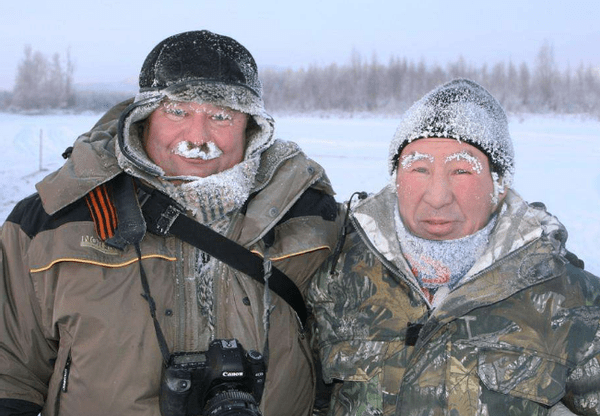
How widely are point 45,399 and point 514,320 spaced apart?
1.66 meters

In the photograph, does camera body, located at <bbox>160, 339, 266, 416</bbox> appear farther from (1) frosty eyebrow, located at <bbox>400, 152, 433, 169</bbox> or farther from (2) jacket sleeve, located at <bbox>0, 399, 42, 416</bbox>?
(1) frosty eyebrow, located at <bbox>400, 152, 433, 169</bbox>

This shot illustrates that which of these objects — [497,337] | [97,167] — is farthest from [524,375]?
[97,167]

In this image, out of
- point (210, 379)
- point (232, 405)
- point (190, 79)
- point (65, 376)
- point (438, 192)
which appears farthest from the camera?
point (190, 79)

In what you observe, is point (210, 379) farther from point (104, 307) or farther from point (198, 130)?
point (198, 130)

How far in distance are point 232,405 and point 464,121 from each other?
3.75 feet

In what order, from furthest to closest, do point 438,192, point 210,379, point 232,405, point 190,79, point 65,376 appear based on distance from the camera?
point 190,79, point 65,376, point 438,192, point 210,379, point 232,405

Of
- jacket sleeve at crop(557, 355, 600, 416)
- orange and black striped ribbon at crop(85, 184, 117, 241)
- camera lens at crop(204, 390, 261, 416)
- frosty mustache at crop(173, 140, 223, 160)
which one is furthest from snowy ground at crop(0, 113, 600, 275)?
orange and black striped ribbon at crop(85, 184, 117, 241)

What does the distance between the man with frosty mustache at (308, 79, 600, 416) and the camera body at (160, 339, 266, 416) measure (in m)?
0.38

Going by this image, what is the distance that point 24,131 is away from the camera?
2467cm

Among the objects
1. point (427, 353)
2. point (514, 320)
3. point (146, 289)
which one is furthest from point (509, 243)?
point (146, 289)

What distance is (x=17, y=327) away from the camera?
2.14 metres

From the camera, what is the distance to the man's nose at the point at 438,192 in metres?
2.01

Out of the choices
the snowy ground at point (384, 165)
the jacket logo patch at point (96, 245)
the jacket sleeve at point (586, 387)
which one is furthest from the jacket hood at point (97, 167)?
the snowy ground at point (384, 165)

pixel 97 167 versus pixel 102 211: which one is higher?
pixel 97 167
